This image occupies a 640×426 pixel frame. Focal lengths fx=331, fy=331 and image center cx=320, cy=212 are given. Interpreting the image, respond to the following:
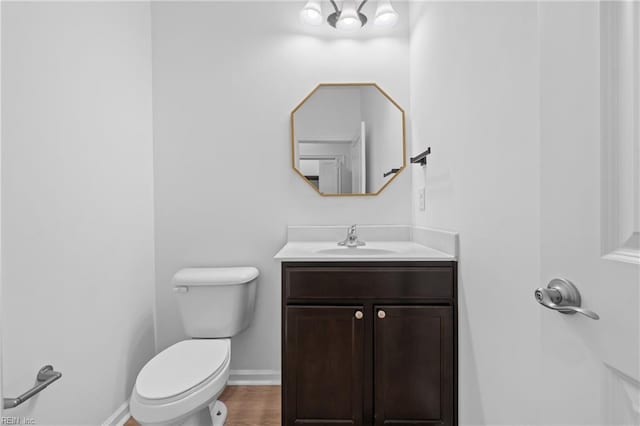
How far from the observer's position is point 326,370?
1.42m

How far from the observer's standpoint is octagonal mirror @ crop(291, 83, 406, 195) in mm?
2105

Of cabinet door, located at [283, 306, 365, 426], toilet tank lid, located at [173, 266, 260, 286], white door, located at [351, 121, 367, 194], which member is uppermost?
white door, located at [351, 121, 367, 194]

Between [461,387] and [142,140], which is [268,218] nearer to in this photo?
[142,140]

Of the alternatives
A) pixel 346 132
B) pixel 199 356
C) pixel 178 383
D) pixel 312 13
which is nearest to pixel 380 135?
pixel 346 132

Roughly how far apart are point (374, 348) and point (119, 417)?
137cm

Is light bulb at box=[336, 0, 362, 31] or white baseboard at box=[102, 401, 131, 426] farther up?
light bulb at box=[336, 0, 362, 31]

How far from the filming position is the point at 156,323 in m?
2.11

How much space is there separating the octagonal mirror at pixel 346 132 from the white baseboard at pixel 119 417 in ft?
5.20

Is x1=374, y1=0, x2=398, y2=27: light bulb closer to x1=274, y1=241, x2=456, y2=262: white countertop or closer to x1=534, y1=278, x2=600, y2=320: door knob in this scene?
x1=274, y1=241, x2=456, y2=262: white countertop

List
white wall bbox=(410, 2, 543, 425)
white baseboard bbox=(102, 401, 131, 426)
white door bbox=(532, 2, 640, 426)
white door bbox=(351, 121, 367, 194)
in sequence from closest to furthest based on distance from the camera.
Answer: white door bbox=(532, 2, 640, 426)
white wall bbox=(410, 2, 543, 425)
white baseboard bbox=(102, 401, 131, 426)
white door bbox=(351, 121, 367, 194)

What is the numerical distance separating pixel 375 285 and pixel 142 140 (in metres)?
1.60

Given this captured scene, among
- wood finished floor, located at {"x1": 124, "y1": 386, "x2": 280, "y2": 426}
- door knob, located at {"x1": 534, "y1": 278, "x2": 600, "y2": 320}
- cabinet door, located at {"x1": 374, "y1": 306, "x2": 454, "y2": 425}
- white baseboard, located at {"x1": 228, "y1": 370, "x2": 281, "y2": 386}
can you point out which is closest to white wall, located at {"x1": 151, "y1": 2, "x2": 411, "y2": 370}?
white baseboard, located at {"x1": 228, "y1": 370, "x2": 281, "y2": 386}

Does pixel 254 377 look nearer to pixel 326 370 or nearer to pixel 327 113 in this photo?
pixel 326 370

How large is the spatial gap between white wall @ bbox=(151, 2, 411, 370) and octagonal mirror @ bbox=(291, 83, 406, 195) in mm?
104
